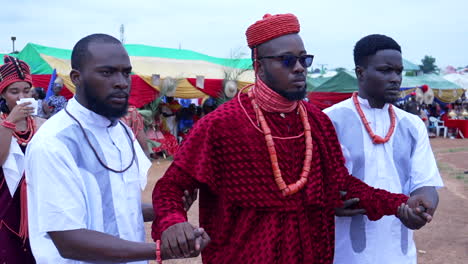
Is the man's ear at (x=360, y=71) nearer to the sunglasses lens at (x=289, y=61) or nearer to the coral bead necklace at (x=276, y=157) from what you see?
the coral bead necklace at (x=276, y=157)

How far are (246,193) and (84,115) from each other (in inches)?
33.0

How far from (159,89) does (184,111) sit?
2060 millimetres

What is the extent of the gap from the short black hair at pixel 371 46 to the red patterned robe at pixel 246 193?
1069 millimetres

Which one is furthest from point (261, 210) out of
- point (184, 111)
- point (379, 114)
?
point (184, 111)

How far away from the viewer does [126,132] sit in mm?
2416

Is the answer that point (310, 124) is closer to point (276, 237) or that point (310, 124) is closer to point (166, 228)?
point (276, 237)

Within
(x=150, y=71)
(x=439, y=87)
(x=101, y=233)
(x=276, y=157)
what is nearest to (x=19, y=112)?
(x=101, y=233)

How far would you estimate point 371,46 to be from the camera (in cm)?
307

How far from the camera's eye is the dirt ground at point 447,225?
5.49 meters

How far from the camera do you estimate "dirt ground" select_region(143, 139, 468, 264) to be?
18.0ft

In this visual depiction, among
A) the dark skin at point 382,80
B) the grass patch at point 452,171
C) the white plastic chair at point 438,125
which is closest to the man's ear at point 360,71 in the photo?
the dark skin at point 382,80

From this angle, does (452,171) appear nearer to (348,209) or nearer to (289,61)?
(348,209)

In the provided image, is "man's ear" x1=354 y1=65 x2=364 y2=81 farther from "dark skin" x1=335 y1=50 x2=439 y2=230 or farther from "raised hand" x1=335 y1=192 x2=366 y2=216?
"raised hand" x1=335 y1=192 x2=366 y2=216

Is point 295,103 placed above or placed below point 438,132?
above
